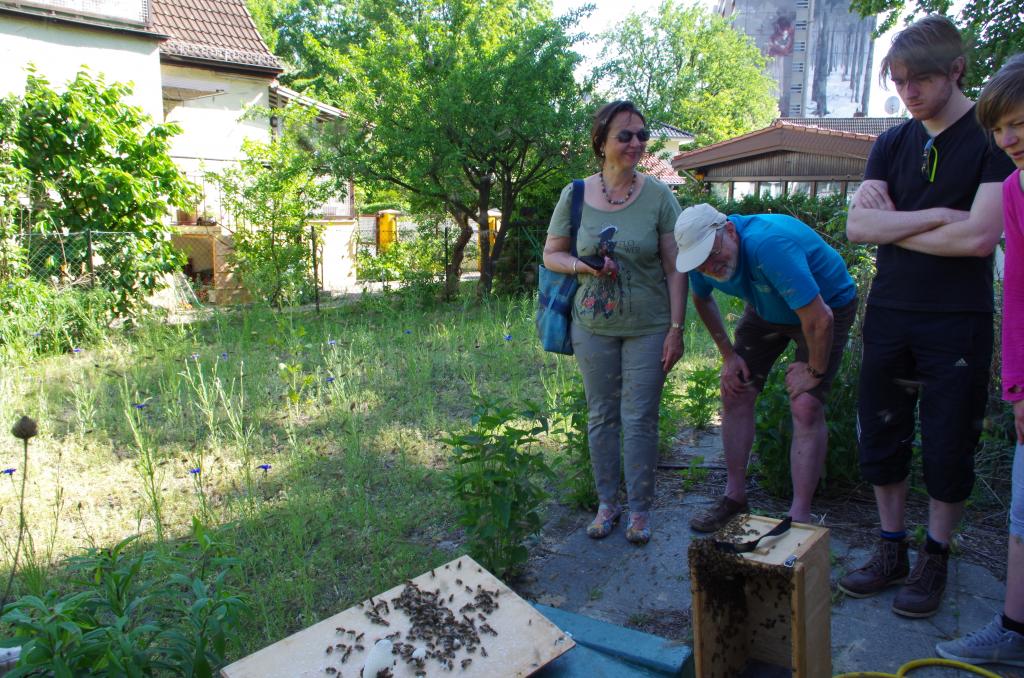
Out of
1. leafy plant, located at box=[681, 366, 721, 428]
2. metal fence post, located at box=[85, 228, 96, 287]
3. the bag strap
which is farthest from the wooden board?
metal fence post, located at box=[85, 228, 96, 287]

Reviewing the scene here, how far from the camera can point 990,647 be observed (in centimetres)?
253

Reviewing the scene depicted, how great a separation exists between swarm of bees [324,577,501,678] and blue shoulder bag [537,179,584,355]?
134 cm

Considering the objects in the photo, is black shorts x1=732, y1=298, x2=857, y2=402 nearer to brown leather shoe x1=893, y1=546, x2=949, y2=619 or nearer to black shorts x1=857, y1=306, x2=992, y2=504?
black shorts x1=857, y1=306, x2=992, y2=504

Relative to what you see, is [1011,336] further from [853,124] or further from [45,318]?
[853,124]

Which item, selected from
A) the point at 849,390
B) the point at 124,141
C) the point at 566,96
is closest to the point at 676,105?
the point at 566,96

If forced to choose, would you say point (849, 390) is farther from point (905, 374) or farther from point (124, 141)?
point (124, 141)

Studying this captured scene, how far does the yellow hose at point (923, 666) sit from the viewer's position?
7.97 ft

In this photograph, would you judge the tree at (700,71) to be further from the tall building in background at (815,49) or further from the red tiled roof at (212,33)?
the red tiled roof at (212,33)

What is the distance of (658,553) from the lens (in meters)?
3.47

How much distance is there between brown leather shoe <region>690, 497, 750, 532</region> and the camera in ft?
11.8

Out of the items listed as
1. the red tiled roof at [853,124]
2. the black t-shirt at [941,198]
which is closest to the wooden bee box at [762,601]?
Answer: the black t-shirt at [941,198]

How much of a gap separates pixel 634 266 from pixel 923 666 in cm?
192

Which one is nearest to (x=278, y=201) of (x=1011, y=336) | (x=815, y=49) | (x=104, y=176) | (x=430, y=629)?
(x=104, y=176)

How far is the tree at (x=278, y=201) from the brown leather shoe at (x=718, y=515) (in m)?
9.23
